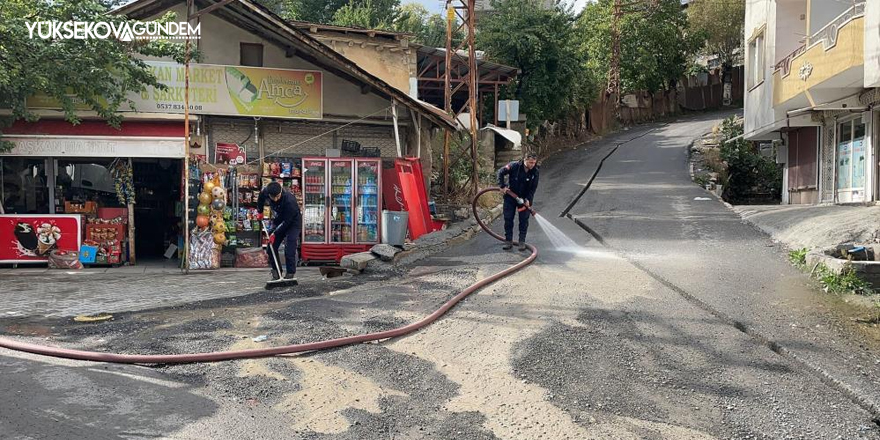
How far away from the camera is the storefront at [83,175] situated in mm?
13094

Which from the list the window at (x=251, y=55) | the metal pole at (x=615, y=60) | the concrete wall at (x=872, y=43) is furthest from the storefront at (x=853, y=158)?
the metal pole at (x=615, y=60)

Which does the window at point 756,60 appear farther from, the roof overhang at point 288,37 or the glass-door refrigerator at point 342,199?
the glass-door refrigerator at point 342,199

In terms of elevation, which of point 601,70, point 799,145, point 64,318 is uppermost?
point 601,70

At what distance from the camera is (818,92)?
54.4ft

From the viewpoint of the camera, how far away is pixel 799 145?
2191cm

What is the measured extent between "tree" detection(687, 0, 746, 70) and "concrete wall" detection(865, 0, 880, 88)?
37.3 metres

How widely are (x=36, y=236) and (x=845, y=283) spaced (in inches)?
548

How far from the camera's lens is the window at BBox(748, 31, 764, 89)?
73.2 ft

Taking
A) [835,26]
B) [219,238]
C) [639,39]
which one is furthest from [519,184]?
[639,39]

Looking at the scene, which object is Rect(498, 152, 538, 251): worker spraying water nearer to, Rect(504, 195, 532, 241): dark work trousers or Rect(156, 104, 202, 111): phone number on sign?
Rect(504, 195, 532, 241): dark work trousers

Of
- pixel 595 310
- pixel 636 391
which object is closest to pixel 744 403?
pixel 636 391

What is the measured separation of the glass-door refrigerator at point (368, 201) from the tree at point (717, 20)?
4034 cm

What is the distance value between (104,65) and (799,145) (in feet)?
66.5

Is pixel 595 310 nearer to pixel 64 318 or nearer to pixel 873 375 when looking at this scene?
pixel 873 375
